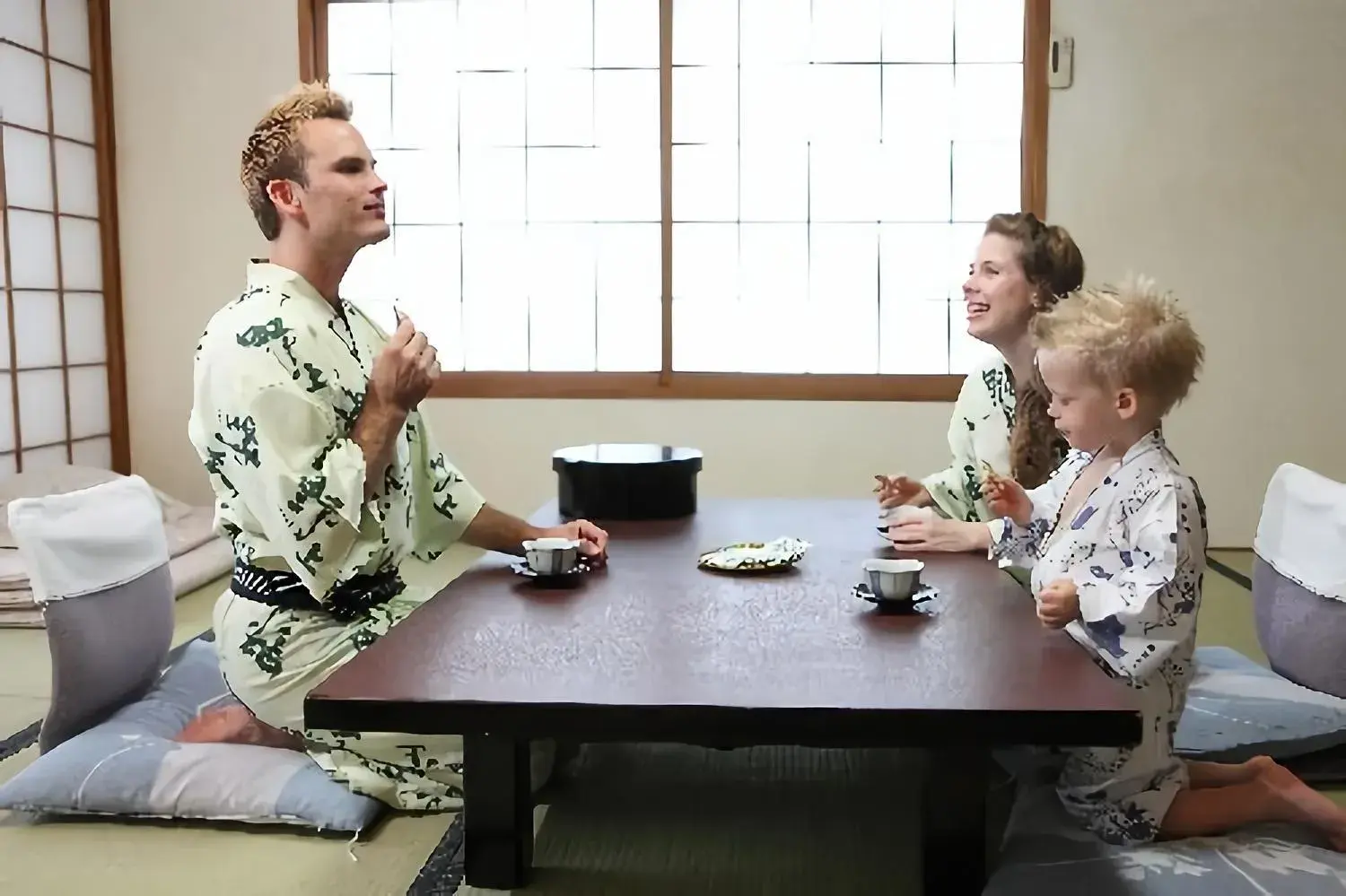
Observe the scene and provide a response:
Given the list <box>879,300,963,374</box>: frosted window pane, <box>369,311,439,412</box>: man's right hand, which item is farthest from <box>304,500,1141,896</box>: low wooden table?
<box>879,300,963,374</box>: frosted window pane

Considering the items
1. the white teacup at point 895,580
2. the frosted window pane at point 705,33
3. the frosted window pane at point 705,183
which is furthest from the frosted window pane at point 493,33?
the white teacup at point 895,580

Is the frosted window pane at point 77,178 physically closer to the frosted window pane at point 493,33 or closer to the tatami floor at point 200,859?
the frosted window pane at point 493,33

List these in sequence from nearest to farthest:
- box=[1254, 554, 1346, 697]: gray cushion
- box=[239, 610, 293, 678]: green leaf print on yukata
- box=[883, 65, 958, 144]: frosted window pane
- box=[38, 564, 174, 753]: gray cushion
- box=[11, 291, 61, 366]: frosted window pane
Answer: box=[239, 610, 293, 678]: green leaf print on yukata < box=[38, 564, 174, 753]: gray cushion < box=[1254, 554, 1346, 697]: gray cushion < box=[11, 291, 61, 366]: frosted window pane < box=[883, 65, 958, 144]: frosted window pane

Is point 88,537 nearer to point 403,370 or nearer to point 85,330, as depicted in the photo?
point 403,370

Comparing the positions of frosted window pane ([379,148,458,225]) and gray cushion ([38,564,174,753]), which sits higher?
frosted window pane ([379,148,458,225])

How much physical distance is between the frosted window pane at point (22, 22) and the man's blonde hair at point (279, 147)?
3080 mm

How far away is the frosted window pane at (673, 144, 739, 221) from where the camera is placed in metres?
5.32

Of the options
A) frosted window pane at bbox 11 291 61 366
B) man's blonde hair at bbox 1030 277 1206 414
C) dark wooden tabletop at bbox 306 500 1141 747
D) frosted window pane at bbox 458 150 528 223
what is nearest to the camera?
dark wooden tabletop at bbox 306 500 1141 747

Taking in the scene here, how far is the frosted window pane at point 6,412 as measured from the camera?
4.80 m

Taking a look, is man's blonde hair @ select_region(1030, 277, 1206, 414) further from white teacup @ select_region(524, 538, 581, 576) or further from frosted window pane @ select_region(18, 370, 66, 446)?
frosted window pane @ select_region(18, 370, 66, 446)

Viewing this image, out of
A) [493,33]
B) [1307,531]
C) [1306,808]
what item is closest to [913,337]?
[493,33]

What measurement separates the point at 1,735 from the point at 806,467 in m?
3.24

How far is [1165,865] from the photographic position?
1.81 metres

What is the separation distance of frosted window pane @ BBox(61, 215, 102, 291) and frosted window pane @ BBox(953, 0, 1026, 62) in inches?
144
